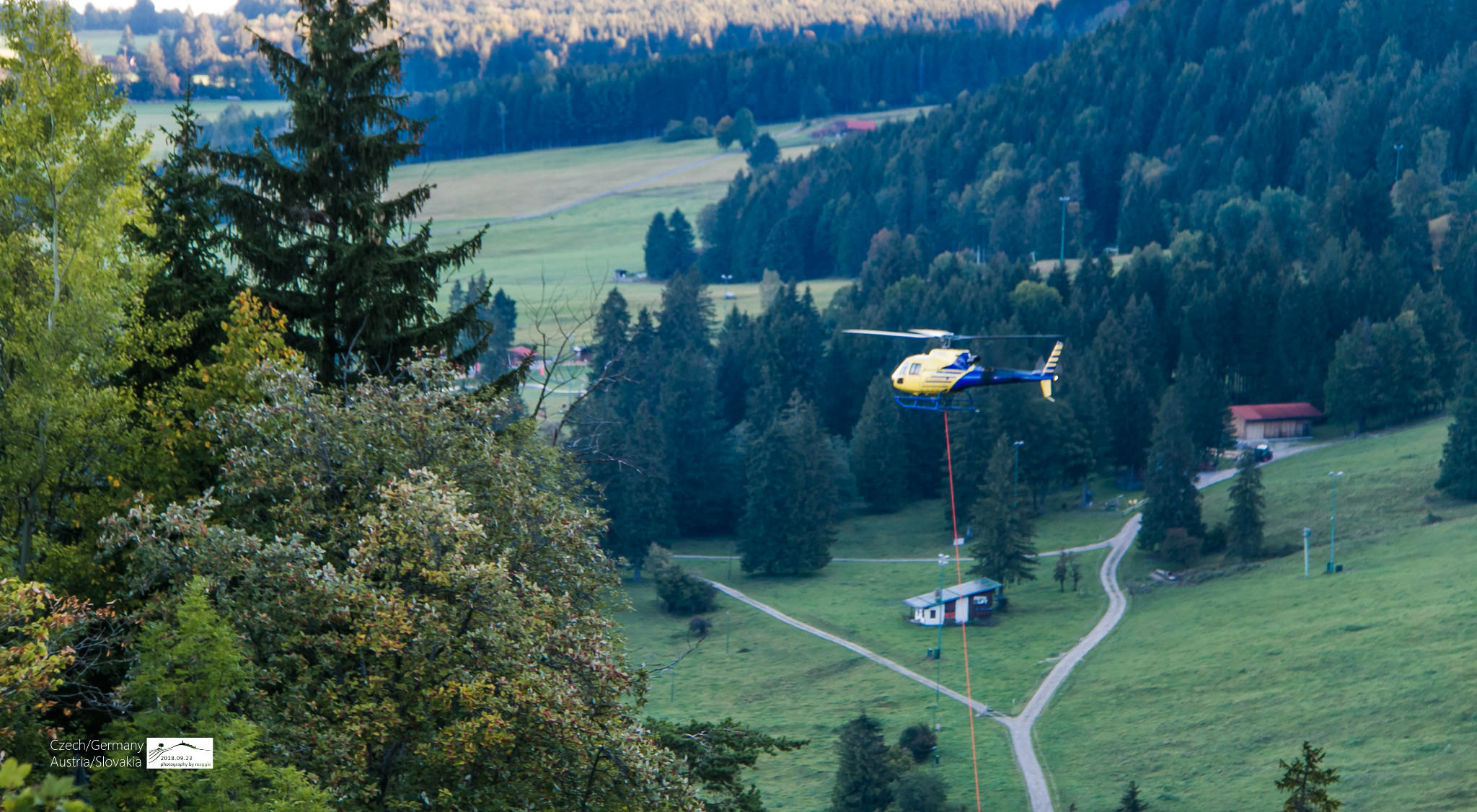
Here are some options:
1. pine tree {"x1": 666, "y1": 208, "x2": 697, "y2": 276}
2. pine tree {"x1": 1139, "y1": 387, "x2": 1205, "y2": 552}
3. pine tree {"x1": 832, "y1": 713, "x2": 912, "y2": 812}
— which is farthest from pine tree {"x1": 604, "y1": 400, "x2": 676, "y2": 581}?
pine tree {"x1": 666, "y1": 208, "x2": 697, "y2": 276}

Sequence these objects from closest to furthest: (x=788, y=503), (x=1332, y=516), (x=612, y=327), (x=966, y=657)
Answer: (x=966, y=657) < (x=1332, y=516) < (x=788, y=503) < (x=612, y=327)

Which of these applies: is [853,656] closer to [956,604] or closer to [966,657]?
[966,657]

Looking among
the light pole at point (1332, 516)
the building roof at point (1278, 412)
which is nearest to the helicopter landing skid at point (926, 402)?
the light pole at point (1332, 516)

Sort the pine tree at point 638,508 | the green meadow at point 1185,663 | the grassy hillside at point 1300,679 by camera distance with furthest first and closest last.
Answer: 1. the pine tree at point 638,508
2. the green meadow at point 1185,663
3. the grassy hillside at point 1300,679

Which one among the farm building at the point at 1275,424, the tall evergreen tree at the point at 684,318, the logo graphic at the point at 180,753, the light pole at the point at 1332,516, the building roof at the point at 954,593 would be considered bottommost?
the building roof at the point at 954,593

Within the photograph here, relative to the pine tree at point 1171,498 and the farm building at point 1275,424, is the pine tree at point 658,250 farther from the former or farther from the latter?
the pine tree at point 1171,498

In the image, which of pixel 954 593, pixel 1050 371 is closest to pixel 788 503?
pixel 954 593

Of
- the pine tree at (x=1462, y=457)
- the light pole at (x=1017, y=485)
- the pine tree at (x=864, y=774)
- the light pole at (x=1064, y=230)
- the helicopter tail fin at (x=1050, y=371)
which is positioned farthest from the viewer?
the light pole at (x=1064, y=230)
